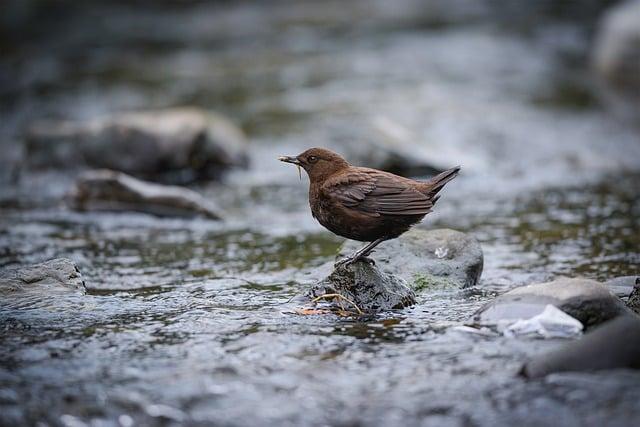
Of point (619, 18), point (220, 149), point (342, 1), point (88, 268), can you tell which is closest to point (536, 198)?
point (220, 149)

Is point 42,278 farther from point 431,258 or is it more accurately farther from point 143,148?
point 143,148

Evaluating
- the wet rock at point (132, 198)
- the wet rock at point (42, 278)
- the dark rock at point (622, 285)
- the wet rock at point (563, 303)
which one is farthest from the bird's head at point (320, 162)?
the wet rock at point (132, 198)

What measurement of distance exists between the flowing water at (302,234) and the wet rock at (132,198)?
5.9 inches

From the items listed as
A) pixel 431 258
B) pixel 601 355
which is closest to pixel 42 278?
pixel 431 258

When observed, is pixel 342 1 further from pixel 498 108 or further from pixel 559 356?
pixel 559 356

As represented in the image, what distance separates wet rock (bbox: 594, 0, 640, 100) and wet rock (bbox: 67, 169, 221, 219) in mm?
9392

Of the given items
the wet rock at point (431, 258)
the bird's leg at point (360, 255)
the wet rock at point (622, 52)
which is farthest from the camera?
the wet rock at point (622, 52)

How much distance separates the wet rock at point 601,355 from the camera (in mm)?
3756

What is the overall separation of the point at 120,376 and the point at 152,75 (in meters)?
12.5

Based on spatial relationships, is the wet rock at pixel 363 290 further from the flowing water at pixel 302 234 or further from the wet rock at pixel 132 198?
the wet rock at pixel 132 198

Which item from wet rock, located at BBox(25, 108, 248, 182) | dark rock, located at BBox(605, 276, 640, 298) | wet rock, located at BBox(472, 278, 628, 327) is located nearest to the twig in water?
wet rock, located at BBox(472, 278, 628, 327)

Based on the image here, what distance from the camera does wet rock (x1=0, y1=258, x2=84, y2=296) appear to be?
5188 millimetres

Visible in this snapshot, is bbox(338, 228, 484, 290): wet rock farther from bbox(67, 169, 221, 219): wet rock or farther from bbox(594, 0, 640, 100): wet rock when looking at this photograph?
bbox(594, 0, 640, 100): wet rock

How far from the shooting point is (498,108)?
12812mm
